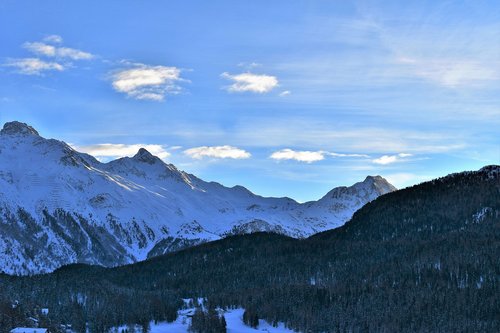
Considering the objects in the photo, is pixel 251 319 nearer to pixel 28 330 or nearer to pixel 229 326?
pixel 229 326

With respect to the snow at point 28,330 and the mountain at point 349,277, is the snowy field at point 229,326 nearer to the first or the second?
the mountain at point 349,277

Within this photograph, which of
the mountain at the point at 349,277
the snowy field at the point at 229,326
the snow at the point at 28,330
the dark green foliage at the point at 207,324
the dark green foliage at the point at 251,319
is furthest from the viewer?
the mountain at the point at 349,277

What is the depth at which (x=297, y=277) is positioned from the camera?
453 feet

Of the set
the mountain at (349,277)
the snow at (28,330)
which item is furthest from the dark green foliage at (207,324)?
the snow at (28,330)

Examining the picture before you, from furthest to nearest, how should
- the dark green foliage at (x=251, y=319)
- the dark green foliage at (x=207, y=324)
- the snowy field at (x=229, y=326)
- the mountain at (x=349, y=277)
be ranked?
the mountain at (x=349, y=277) → the dark green foliage at (x=251, y=319) → the snowy field at (x=229, y=326) → the dark green foliage at (x=207, y=324)

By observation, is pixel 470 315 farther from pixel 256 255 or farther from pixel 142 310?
pixel 256 255

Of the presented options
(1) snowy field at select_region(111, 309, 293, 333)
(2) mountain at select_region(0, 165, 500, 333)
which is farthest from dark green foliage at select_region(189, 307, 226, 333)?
(2) mountain at select_region(0, 165, 500, 333)

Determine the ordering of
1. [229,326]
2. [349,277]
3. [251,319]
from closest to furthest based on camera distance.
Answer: [229,326] < [251,319] < [349,277]

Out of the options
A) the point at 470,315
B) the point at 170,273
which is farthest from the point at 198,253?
the point at 470,315

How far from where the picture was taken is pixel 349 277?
126750 mm

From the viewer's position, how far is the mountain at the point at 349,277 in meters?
96.6

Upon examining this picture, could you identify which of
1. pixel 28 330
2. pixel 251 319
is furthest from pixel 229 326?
pixel 28 330

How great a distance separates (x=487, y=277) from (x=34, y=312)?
75482mm

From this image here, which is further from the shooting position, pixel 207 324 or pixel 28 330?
pixel 207 324
